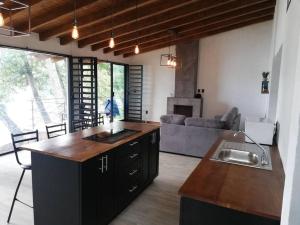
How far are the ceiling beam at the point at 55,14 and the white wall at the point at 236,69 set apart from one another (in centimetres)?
495

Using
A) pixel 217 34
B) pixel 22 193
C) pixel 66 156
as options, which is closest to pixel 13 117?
pixel 22 193

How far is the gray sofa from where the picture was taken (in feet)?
14.8

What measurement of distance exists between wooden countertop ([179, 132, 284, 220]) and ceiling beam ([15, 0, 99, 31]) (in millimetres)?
3434

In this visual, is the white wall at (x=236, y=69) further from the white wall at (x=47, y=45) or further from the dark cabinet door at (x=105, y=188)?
the dark cabinet door at (x=105, y=188)

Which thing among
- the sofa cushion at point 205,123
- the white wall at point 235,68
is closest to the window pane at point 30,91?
the sofa cushion at point 205,123

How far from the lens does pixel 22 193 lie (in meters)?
3.14

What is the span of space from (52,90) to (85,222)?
4.58 meters

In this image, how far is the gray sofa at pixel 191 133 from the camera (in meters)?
4.51

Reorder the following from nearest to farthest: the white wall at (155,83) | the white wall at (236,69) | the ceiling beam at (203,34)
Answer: the ceiling beam at (203,34) < the white wall at (236,69) < the white wall at (155,83)

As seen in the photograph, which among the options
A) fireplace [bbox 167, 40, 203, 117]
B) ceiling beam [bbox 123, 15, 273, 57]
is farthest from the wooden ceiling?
fireplace [bbox 167, 40, 203, 117]

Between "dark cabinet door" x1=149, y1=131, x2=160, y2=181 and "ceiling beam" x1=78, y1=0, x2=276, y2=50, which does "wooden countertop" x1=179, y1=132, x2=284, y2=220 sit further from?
"ceiling beam" x1=78, y1=0, x2=276, y2=50

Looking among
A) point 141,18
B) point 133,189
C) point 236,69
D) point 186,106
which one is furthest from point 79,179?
point 236,69

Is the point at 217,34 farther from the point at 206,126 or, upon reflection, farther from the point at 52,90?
the point at 52,90

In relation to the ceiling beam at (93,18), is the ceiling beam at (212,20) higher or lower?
higher
